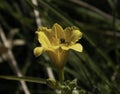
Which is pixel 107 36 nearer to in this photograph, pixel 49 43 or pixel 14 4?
pixel 14 4

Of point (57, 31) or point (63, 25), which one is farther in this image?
point (63, 25)

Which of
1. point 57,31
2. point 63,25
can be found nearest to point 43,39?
point 57,31

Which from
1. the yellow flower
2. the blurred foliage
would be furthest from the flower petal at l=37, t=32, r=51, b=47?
the blurred foliage

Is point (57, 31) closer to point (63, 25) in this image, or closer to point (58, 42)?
point (58, 42)

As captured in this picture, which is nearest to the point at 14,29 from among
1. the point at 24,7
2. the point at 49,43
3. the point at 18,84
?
the point at 24,7

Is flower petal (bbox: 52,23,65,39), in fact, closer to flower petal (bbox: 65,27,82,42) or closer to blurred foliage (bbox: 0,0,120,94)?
flower petal (bbox: 65,27,82,42)

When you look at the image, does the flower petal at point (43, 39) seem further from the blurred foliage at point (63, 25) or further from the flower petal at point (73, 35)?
the blurred foliage at point (63, 25)

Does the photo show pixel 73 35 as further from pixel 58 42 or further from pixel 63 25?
pixel 63 25

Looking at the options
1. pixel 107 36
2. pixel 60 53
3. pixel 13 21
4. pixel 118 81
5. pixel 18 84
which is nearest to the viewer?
pixel 60 53

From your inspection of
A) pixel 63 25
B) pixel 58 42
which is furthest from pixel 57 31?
pixel 63 25
